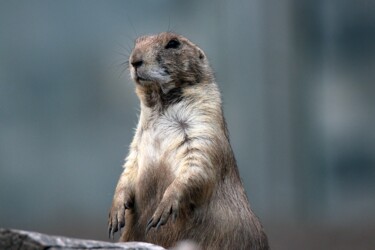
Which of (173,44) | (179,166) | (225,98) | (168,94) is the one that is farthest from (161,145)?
(225,98)

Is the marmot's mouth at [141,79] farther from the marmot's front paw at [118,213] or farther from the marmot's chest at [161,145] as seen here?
the marmot's front paw at [118,213]

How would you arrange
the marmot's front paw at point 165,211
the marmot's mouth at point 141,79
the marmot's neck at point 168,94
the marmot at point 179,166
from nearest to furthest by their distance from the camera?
1. the marmot's front paw at point 165,211
2. the marmot at point 179,166
3. the marmot's mouth at point 141,79
4. the marmot's neck at point 168,94

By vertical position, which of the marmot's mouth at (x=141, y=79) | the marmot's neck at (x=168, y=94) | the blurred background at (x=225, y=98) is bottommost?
the blurred background at (x=225, y=98)

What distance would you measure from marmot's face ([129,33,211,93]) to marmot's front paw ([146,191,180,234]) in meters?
0.79

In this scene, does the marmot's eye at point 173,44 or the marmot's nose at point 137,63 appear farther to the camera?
the marmot's eye at point 173,44

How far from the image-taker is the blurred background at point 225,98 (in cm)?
1398

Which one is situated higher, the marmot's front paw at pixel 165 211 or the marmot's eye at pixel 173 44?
the marmot's eye at pixel 173 44

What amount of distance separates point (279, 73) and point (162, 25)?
4.34 feet

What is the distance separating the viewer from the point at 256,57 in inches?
555

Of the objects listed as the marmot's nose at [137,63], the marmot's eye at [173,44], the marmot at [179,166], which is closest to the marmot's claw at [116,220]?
the marmot at [179,166]

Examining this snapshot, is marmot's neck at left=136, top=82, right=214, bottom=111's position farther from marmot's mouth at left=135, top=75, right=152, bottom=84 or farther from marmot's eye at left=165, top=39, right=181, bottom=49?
marmot's eye at left=165, top=39, right=181, bottom=49

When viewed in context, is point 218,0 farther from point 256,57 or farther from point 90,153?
point 90,153

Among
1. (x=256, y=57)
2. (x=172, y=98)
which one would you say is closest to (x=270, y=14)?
(x=256, y=57)

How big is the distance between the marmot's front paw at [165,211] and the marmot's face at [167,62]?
31.1 inches
